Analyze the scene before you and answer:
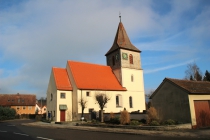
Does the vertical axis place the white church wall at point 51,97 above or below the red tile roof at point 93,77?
below

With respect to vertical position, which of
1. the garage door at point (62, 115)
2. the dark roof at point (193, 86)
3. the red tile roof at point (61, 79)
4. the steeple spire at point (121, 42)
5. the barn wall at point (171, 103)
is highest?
the steeple spire at point (121, 42)

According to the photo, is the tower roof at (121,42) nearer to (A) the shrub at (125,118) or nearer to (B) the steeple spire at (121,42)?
(B) the steeple spire at (121,42)

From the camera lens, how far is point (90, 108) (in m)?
31.3

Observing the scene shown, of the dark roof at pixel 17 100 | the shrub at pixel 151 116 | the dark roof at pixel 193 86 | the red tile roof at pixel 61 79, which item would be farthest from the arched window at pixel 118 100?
the dark roof at pixel 17 100

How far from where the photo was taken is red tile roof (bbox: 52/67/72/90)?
3159 cm

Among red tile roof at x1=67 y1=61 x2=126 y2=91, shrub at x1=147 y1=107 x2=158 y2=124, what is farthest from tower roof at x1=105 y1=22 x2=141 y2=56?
shrub at x1=147 y1=107 x2=158 y2=124

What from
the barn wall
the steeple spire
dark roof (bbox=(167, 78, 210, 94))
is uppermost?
the steeple spire

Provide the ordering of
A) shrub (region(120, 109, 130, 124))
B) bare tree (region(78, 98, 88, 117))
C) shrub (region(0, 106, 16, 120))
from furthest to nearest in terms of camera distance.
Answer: shrub (region(0, 106, 16, 120)), bare tree (region(78, 98, 88, 117)), shrub (region(120, 109, 130, 124))

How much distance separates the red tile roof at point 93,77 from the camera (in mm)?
32697

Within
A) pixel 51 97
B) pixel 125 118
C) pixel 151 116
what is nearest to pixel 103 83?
pixel 51 97

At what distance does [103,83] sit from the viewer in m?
34.6

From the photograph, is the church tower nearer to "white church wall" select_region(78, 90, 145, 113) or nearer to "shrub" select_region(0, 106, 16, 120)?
"white church wall" select_region(78, 90, 145, 113)

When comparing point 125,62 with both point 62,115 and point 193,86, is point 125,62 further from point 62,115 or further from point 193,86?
point 193,86

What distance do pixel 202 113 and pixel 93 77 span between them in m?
20.3
